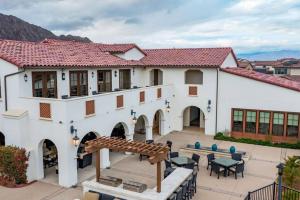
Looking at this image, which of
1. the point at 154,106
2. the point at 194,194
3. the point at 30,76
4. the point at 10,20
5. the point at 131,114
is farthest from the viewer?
the point at 10,20

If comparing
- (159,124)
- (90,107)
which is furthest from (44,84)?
(159,124)

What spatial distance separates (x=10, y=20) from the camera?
4345 inches

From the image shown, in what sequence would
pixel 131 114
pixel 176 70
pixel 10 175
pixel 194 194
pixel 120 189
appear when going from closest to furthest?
pixel 120 189 → pixel 194 194 → pixel 10 175 → pixel 131 114 → pixel 176 70

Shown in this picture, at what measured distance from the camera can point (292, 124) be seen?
22.4 m

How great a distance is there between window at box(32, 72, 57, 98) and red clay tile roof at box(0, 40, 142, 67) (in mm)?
851

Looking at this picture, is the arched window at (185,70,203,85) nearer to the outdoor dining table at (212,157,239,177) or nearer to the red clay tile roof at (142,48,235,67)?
the red clay tile roof at (142,48,235,67)

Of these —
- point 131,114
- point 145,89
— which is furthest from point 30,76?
point 145,89

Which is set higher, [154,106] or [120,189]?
[154,106]

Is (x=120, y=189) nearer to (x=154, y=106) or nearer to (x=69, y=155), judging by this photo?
(x=69, y=155)

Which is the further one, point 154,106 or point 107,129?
point 154,106

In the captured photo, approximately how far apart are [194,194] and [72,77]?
1040cm

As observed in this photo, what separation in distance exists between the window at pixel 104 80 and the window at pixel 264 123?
40.5 ft

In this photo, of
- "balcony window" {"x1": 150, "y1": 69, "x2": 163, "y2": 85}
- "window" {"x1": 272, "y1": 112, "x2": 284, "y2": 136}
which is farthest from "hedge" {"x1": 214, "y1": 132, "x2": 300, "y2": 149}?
"balcony window" {"x1": 150, "y1": 69, "x2": 163, "y2": 85}

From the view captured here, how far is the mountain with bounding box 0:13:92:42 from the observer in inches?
4038
